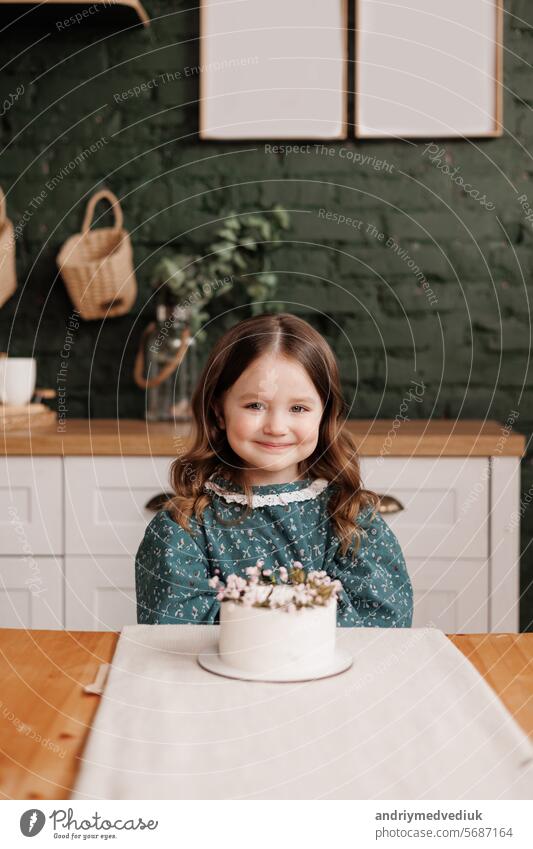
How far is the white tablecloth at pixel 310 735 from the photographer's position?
0.67m

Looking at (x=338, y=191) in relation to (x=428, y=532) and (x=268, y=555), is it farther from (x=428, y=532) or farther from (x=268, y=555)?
(x=268, y=555)

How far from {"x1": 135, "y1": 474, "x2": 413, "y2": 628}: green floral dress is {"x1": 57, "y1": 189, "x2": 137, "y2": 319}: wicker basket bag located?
1080 millimetres

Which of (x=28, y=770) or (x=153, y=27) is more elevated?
(x=153, y=27)

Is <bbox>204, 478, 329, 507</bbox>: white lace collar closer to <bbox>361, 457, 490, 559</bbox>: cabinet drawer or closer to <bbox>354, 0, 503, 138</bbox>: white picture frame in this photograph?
<bbox>361, 457, 490, 559</bbox>: cabinet drawer

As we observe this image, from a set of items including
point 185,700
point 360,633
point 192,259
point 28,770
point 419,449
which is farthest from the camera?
point 192,259

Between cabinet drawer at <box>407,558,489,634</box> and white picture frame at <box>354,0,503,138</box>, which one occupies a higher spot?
white picture frame at <box>354,0,503,138</box>

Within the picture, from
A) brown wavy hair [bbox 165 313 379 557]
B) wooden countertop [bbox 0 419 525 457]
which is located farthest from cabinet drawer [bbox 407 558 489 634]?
brown wavy hair [bbox 165 313 379 557]

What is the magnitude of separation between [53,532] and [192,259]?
2.58 ft

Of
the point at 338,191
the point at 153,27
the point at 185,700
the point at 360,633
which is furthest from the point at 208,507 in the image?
the point at 153,27

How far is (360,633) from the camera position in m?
1.02

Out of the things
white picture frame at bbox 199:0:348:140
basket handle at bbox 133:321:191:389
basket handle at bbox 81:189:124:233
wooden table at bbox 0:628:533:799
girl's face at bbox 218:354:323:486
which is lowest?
wooden table at bbox 0:628:533:799

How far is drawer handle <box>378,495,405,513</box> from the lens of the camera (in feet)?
6.77

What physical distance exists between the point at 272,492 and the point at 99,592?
799mm

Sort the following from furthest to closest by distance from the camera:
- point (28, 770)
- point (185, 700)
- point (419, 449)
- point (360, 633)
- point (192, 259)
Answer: point (192, 259) < point (419, 449) < point (360, 633) < point (185, 700) < point (28, 770)
